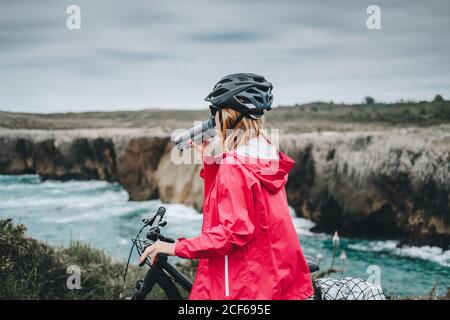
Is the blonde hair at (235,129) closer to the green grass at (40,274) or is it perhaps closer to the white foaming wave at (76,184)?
the green grass at (40,274)

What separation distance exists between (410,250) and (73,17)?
26.0ft

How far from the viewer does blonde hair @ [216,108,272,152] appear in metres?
2.64

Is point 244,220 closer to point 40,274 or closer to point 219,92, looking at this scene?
point 219,92

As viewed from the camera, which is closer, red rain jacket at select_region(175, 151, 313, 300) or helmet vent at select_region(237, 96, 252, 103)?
red rain jacket at select_region(175, 151, 313, 300)

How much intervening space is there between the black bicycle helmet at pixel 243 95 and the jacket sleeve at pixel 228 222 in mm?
387

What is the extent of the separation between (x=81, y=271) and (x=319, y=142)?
976 centimetres

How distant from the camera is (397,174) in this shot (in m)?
11.7

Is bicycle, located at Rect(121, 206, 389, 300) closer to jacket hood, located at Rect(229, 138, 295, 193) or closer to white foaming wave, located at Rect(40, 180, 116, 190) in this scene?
jacket hood, located at Rect(229, 138, 295, 193)

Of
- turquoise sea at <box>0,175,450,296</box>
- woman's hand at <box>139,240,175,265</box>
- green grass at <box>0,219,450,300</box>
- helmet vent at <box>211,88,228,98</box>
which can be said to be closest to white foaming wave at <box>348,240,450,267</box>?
turquoise sea at <box>0,175,450,296</box>

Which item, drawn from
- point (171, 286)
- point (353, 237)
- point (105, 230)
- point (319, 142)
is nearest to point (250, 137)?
point (171, 286)

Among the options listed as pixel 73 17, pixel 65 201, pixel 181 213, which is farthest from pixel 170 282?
pixel 181 213

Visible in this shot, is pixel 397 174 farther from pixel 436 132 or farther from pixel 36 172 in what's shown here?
pixel 36 172

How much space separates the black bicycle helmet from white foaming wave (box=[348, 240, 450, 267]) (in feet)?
22.5

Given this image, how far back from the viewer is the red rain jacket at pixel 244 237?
237 centimetres
